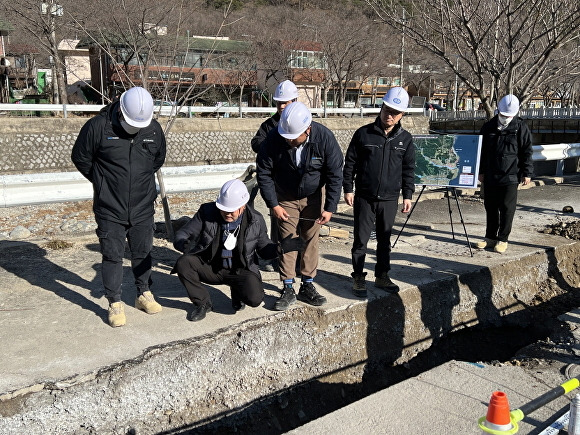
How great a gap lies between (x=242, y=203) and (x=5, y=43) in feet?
130

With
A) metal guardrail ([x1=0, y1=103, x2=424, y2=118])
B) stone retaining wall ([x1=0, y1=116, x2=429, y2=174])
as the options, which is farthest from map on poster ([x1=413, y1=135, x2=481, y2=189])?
stone retaining wall ([x1=0, y1=116, x2=429, y2=174])

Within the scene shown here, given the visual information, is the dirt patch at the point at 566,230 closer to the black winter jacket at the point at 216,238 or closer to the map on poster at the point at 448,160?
the map on poster at the point at 448,160

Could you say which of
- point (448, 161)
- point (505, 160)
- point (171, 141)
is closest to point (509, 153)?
point (505, 160)

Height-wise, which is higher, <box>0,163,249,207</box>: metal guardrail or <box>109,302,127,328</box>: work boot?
<box>0,163,249,207</box>: metal guardrail

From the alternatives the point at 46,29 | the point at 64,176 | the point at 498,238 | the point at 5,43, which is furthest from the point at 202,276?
the point at 5,43

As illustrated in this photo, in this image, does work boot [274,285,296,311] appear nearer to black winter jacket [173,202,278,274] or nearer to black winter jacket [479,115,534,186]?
black winter jacket [173,202,278,274]

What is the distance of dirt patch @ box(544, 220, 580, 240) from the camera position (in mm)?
7749

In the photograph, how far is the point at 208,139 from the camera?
2133cm

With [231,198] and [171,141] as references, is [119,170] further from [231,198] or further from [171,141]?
[171,141]

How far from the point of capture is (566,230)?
25.9ft

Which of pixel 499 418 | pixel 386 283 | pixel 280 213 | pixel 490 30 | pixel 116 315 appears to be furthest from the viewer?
pixel 490 30

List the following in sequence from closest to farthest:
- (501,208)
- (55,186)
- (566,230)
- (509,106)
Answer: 1. (55,186)
2. (509,106)
3. (501,208)
4. (566,230)

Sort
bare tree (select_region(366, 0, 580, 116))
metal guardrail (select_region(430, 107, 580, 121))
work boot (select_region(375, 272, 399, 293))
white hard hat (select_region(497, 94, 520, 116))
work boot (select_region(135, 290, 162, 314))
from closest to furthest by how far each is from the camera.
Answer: work boot (select_region(135, 290, 162, 314)), work boot (select_region(375, 272, 399, 293)), white hard hat (select_region(497, 94, 520, 116)), bare tree (select_region(366, 0, 580, 116)), metal guardrail (select_region(430, 107, 580, 121))

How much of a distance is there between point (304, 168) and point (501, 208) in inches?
129
